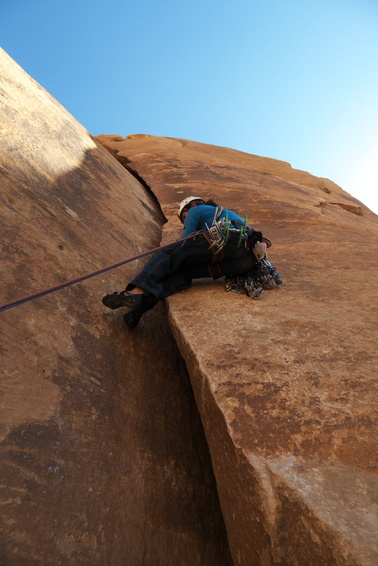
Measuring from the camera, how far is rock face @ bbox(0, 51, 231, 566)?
1575 mm

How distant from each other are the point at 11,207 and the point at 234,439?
7.00 feet

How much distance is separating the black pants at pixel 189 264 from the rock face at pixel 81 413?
33cm

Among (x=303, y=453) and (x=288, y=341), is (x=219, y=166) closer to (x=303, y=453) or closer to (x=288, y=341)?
(x=288, y=341)

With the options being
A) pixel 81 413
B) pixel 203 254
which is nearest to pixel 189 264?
pixel 203 254

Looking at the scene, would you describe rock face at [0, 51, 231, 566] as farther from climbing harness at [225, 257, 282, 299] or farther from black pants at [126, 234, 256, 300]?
climbing harness at [225, 257, 282, 299]

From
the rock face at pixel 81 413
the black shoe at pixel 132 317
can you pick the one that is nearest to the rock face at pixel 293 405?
the black shoe at pixel 132 317

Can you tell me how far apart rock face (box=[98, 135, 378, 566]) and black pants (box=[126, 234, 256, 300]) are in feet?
0.47

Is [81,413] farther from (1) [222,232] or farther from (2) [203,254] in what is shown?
(1) [222,232]

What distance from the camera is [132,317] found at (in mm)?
2695

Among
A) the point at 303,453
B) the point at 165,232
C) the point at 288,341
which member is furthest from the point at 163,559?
the point at 165,232

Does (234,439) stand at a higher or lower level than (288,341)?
lower

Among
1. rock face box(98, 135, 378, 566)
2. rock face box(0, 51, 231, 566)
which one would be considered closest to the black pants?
rock face box(98, 135, 378, 566)

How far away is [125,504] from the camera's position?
1.82 meters

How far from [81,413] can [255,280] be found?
5.99 ft
